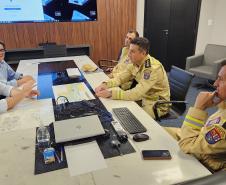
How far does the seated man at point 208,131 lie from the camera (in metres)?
1.03

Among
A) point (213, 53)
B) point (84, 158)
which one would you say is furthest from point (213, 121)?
point (213, 53)

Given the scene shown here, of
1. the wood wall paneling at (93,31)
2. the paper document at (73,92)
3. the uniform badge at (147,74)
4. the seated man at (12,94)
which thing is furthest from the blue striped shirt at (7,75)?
the wood wall paneling at (93,31)

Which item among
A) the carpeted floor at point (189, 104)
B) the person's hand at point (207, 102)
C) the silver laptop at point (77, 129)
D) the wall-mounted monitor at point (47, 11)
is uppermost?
the wall-mounted monitor at point (47, 11)

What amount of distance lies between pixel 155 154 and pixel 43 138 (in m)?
0.65

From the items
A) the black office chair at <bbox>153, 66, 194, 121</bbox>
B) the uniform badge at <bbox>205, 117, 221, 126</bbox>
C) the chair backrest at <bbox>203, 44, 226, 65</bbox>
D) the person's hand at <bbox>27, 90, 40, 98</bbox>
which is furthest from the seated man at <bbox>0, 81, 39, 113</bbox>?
the chair backrest at <bbox>203, 44, 226, 65</bbox>

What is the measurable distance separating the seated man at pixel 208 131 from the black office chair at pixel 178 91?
733 mm

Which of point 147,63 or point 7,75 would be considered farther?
point 7,75

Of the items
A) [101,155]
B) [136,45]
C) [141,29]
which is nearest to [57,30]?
[141,29]

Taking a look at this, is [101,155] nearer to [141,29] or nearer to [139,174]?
[139,174]

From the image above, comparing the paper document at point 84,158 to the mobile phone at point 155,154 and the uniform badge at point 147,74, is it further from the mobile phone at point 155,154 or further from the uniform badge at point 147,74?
the uniform badge at point 147,74

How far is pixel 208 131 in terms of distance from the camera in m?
1.05

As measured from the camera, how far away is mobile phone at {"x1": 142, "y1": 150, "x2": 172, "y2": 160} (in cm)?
111

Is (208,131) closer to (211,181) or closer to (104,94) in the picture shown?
(211,181)

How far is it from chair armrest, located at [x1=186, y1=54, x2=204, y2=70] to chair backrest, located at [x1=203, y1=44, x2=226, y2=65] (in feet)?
0.37
